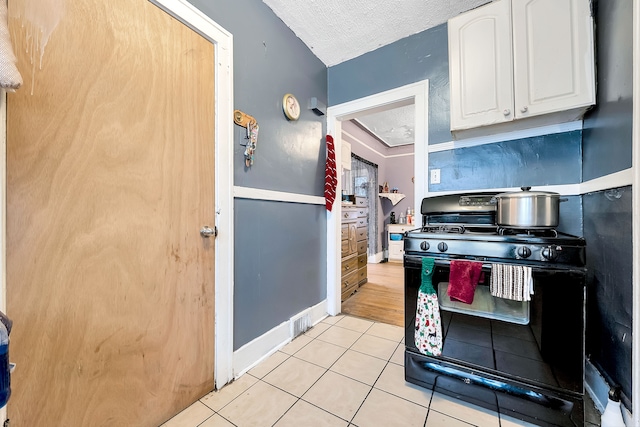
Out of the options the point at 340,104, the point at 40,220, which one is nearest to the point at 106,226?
the point at 40,220

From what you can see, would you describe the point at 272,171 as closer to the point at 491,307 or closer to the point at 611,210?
the point at 491,307

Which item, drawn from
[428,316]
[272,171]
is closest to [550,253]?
[428,316]

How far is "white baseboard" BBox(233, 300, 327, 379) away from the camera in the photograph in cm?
157

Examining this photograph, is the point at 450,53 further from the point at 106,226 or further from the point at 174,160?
the point at 106,226

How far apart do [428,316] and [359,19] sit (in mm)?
2163

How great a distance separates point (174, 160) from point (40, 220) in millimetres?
535

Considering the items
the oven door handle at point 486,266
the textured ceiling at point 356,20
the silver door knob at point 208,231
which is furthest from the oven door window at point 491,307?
the textured ceiling at point 356,20

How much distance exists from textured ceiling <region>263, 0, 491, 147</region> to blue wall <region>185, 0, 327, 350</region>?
0.09 m

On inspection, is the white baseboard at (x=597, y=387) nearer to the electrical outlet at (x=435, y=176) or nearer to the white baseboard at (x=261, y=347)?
the electrical outlet at (x=435, y=176)

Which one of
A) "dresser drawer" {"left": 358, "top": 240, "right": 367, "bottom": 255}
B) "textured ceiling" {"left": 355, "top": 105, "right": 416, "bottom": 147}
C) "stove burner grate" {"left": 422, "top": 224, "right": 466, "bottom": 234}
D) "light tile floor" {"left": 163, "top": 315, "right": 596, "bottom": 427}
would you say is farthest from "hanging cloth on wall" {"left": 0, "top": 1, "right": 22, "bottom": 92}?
"textured ceiling" {"left": 355, "top": 105, "right": 416, "bottom": 147}

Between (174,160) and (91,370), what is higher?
(174,160)

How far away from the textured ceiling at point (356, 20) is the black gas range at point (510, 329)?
1.65m

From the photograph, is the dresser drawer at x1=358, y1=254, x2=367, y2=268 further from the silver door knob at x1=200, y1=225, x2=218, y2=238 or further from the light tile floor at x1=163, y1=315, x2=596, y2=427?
the silver door knob at x1=200, y1=225, x2=218, y2=238

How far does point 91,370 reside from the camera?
0.97 meters
